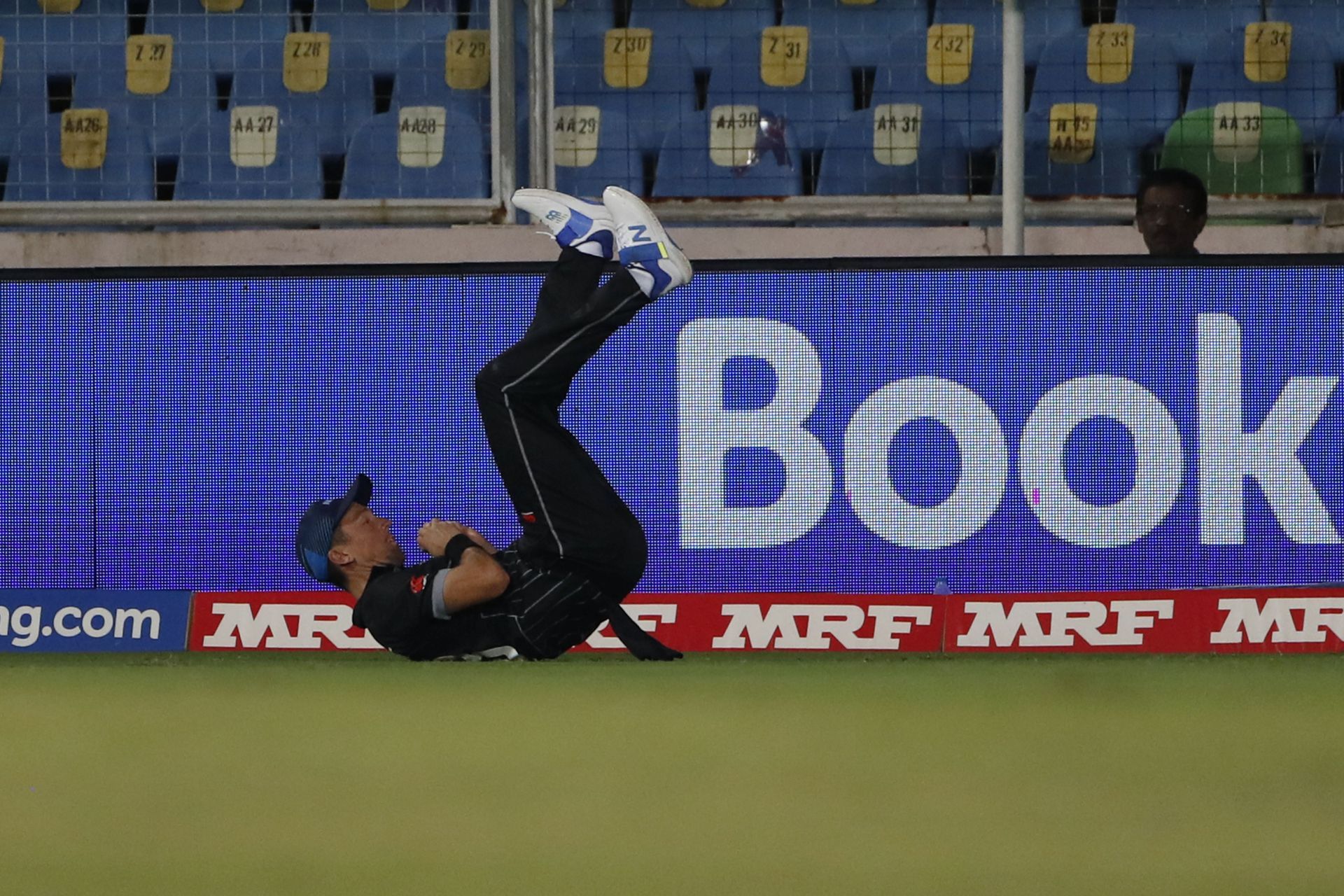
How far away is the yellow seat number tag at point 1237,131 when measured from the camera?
13.6 metres

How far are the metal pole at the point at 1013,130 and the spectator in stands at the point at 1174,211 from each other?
0.67m

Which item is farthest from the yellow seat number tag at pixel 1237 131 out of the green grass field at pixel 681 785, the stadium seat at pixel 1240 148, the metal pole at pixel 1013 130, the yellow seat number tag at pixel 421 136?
the green grass field at pixel 681 785

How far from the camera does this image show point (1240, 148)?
13.6 m

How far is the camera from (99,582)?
408 inches

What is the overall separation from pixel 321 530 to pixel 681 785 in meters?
3.49

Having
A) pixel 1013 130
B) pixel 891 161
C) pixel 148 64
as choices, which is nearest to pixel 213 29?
pixel 148 64

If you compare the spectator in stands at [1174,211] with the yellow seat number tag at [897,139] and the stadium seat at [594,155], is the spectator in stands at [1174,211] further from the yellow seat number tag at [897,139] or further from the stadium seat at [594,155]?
the stadium seat at [594,155]

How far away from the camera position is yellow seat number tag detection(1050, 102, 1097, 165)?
13.7 metres

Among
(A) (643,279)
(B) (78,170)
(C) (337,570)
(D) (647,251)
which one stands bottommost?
(C) (337,570)

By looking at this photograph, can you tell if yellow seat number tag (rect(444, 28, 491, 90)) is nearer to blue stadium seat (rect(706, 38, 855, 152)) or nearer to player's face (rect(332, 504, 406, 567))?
blue stadium seat (rect(706, 38, 855, 152))

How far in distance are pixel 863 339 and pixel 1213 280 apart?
185 centimetres

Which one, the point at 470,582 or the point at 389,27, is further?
the point at 389,27

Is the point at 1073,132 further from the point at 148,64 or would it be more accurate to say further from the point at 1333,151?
the point at 148,64

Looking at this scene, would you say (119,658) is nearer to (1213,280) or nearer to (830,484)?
(830,484)
